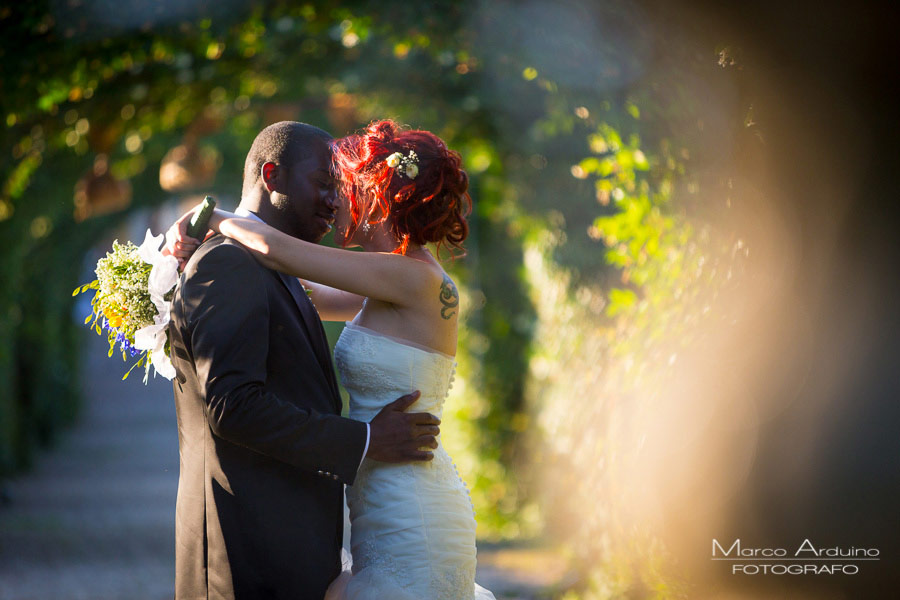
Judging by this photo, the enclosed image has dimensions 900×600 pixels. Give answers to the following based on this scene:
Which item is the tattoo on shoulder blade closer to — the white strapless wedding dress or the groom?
the white strapless wedding dress

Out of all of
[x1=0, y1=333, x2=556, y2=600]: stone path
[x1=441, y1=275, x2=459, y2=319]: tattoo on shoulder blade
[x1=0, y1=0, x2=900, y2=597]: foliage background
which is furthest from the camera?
[x1=0, y1=333, x2=556, y2=600]: stone path

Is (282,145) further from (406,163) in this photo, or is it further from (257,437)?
(257,437)

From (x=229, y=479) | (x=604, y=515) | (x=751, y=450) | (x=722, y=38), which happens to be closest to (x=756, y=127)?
(x=722, y=38)

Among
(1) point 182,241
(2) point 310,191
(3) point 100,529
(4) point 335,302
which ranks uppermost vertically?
(2) point 310,191

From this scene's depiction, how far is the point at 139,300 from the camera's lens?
3318 mm

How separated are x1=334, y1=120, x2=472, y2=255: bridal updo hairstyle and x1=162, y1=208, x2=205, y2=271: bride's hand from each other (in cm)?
55

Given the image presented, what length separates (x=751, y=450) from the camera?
4.09m

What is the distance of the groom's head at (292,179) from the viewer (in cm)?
327

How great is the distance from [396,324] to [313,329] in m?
0.30

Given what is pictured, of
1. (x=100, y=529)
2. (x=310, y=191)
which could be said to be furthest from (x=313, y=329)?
(x=100, y=529)

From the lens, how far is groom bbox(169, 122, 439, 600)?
288 cm

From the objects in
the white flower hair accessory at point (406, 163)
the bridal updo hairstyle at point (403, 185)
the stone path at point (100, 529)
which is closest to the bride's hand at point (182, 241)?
the bridal updo hairstyle at point (403, 185)

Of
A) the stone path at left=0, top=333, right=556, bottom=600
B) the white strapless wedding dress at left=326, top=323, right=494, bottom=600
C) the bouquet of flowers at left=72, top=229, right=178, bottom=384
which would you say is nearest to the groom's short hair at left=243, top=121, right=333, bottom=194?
the bouquet of flowers at left=72, top=229, right=178, bottom=384

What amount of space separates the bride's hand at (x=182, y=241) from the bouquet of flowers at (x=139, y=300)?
0.04m
